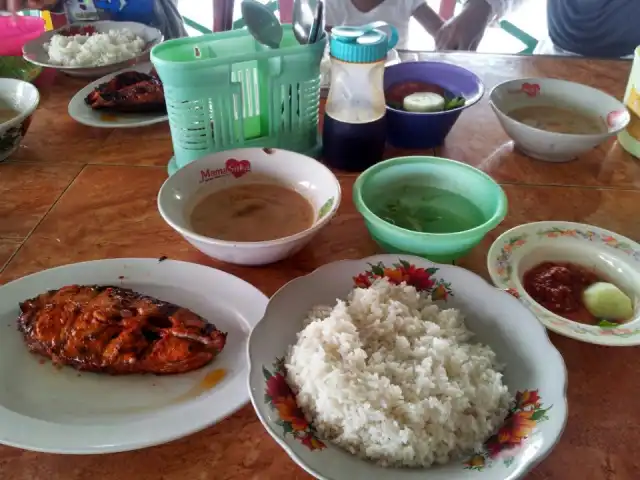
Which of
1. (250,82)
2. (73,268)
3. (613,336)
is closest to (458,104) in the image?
(250,82)

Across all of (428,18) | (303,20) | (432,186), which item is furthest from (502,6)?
(432,186)

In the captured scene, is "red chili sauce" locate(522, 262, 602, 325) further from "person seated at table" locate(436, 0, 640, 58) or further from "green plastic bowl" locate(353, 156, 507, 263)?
"person seated at table" locate(436, 0, 640, 58)

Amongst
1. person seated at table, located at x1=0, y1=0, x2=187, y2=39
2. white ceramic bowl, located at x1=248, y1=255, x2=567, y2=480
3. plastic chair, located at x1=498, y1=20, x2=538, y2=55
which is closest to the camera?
white ceramic bowl, located at x1=248, y1=255, x2=567, y2=480

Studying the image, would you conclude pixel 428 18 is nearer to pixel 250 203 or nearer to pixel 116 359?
pixel 250 203

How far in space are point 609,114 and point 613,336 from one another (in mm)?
764

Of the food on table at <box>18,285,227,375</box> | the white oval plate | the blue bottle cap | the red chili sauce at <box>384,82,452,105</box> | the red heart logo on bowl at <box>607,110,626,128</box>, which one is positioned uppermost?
the blue bottle cap

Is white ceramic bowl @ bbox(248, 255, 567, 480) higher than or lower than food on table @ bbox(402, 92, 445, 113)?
Result: lower

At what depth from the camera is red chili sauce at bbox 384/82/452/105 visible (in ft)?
4.67

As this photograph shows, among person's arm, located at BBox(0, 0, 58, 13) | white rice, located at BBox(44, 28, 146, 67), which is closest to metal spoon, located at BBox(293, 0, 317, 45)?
white rice, located at BBox(44, 28, 146, 67)

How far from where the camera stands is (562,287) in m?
0.98

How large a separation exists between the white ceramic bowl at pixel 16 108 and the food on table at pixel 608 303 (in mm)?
1245

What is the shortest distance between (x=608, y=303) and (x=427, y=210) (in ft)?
1.18

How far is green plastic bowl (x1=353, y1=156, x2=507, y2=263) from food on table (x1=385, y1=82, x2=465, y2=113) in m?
0.27

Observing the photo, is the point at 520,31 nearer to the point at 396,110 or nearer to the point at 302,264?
the point at 396,110
